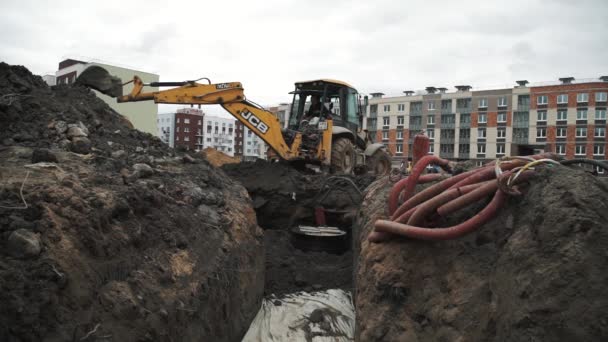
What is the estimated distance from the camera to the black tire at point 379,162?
1124 cm

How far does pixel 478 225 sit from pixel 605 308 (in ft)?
2.58

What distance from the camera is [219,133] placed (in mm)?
96750

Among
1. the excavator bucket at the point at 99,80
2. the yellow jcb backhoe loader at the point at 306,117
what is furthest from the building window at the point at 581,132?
the excavator bucket at the point at 99,80

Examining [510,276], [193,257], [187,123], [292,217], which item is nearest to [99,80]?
[292,217]

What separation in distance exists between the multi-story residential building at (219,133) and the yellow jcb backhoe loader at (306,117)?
3238 inches

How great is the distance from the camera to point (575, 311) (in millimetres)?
1921

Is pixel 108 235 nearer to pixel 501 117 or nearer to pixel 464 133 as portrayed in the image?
pixel 501 117

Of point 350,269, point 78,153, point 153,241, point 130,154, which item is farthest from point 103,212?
point 350,269

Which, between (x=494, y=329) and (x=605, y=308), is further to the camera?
(x=494, y=329)

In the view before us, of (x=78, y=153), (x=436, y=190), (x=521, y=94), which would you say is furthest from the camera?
(x=521, y=94)

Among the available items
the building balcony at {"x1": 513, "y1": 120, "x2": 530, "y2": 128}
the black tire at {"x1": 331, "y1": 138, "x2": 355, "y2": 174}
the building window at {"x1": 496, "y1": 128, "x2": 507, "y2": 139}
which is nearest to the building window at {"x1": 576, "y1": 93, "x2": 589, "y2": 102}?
the building balcony at {"x1": 513, "y1": 120, "x2": 530, "y2": 128}

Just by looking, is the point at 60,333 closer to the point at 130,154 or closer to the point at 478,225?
the point at 478,225

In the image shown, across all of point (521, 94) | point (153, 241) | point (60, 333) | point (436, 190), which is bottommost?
point (60, 333)

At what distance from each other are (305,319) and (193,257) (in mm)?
1538
